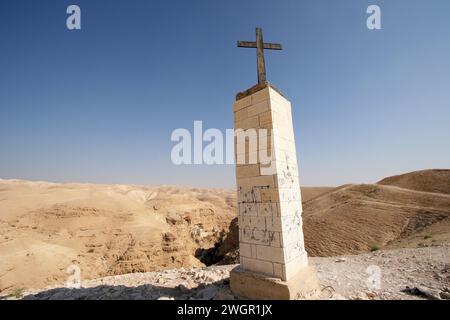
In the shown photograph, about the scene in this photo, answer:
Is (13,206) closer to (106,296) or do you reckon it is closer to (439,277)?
(106,296)

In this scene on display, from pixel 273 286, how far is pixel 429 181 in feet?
105

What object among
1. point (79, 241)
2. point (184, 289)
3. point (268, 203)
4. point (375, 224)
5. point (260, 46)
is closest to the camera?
point (268, 203)

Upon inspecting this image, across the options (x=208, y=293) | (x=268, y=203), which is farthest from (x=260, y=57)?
(x=208, y=293)

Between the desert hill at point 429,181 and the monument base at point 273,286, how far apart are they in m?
27.1

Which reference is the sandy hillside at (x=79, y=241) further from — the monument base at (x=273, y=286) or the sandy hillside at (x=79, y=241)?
the monument base at (x=273, y=286)

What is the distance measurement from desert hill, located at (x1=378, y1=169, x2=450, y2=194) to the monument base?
2708 centimetres

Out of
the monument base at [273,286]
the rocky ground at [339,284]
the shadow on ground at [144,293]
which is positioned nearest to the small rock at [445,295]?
the rocky ground at [339,284]

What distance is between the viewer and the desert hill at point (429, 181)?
23.1 meters

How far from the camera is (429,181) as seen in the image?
25.4 meters

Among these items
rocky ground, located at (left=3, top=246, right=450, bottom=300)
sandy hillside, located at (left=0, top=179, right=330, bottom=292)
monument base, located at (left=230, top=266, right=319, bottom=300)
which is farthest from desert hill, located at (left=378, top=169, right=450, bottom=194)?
monument base, located at (left=230, top=266, right=319, bottom=300)

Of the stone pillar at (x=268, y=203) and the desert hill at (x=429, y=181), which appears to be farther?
the desert hill at (x=429, y=181)

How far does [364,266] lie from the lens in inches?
288

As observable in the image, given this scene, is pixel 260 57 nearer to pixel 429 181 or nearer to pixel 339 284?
pixel 339 284

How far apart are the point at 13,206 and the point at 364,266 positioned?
86.9 ft
